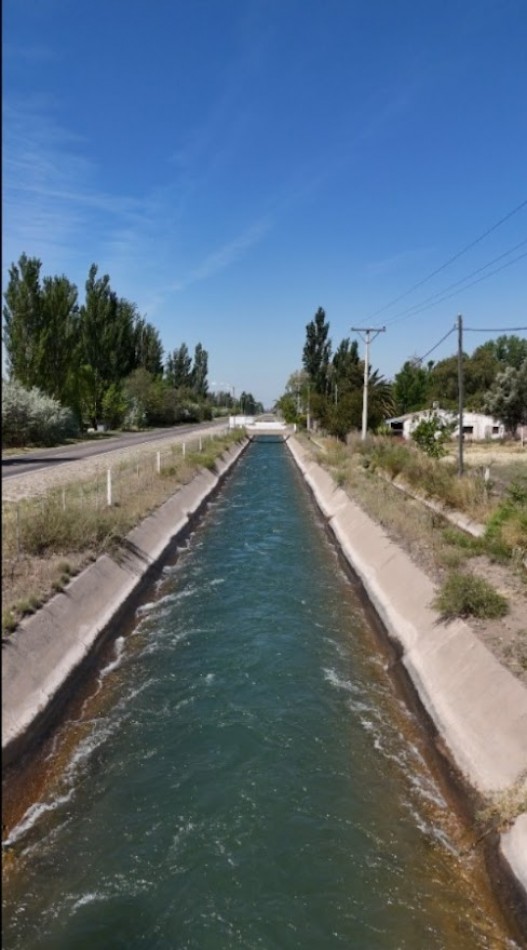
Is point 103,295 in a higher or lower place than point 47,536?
higher

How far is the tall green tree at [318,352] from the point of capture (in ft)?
220

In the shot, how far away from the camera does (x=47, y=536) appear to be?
13.1m

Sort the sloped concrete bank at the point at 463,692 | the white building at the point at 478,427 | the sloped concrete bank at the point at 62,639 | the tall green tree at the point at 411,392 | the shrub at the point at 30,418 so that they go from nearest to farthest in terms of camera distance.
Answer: the sloped concrete bank at the point at 463,692 → the sloped concrete bank at the point at 62,639 → the shrub at the point at 30,418 → the white building at the point at 478,427 → the tall green tree at the point at 411,392

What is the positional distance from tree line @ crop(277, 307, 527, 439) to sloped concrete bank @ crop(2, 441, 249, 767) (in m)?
24.4

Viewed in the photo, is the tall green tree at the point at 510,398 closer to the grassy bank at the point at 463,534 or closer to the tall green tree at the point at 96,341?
the grassy bank at the point at 463,534

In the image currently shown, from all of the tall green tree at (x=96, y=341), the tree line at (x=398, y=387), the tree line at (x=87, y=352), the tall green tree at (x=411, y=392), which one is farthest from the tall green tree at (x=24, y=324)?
the tall green tree at (x=411, y=392)

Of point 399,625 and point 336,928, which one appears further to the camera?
point 399,625

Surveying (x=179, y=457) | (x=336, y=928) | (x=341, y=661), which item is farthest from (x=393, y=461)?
(x=336, y=928)

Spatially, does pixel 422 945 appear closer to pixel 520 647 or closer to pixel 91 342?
pixel 520 647

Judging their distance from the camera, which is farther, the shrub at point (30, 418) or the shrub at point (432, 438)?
the shrub at point (30, 418)

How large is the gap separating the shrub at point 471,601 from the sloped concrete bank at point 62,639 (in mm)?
5809

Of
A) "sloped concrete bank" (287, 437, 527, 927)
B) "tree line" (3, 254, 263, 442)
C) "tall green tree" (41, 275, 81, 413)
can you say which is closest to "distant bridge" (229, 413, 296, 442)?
"tree line" (3, 254, 263, 442)

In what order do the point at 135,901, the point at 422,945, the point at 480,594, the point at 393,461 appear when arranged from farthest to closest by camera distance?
the point at 393,461, the point at 480,594, the point at 135,901, the point at 422,945

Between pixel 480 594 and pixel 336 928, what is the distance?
5799 mm
